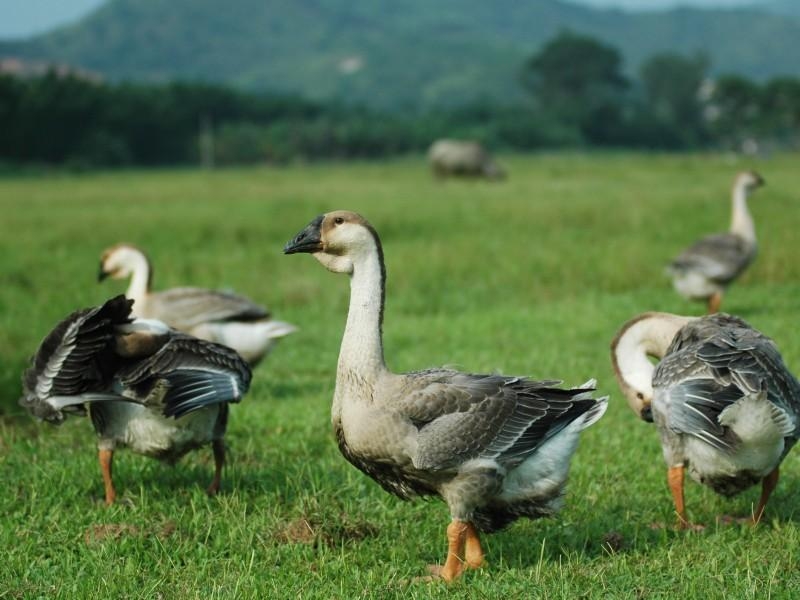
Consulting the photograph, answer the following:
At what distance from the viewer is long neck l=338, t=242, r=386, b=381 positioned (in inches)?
194

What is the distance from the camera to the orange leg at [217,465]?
6113 millimetres

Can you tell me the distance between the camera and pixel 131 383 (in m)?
5.73

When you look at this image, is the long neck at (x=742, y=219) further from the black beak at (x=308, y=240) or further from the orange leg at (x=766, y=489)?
the black beak at (x=308, y=240)

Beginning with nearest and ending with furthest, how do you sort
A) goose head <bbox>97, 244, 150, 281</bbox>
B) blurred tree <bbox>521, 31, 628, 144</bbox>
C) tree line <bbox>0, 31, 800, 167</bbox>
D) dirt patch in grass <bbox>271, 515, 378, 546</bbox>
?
dirt patch in grass <bbox>271, 515, 378, 546</bbox>
goose head <bbox>97, 244, 150, 281</bbox>
tree line <bbox>0, 31, 800, 167</bbox>
blurred tree <bbox>521, 31, 628, 144</bbox>

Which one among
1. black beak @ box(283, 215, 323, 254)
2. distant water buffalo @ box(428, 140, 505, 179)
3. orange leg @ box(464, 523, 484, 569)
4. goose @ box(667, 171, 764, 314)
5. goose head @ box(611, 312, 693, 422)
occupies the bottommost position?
distant water buffalo @ box(428, 140, 505, 179)

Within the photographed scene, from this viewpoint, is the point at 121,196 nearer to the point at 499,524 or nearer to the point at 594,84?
the point at 499,524

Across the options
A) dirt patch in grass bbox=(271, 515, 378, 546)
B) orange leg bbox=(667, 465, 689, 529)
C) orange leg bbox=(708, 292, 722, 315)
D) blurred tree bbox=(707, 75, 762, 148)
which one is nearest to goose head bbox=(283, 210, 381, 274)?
dirt patch in grass bbox=(271, 515, 378, 546)

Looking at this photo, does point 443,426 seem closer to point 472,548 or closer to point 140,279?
point 472,548

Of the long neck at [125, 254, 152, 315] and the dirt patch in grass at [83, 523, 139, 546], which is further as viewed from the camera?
the long neck at [125, 254, 152, 315]

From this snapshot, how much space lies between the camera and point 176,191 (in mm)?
29203

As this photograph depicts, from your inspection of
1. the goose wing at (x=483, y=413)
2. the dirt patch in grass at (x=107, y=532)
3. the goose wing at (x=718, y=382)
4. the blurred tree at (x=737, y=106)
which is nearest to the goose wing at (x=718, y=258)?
the goose wing at (x=718, y=382)

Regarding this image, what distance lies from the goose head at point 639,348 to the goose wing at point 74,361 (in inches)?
122

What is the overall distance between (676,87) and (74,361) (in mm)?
132744

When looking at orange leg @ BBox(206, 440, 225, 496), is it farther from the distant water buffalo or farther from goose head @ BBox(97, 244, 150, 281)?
the distant water buffalo
